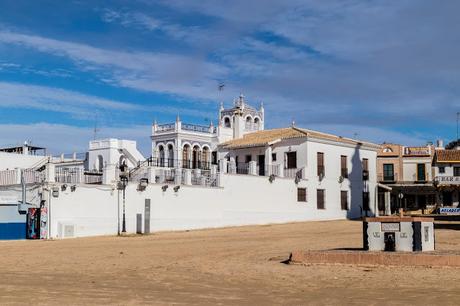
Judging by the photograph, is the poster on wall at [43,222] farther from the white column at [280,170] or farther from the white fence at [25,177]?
the white column at [280,170]

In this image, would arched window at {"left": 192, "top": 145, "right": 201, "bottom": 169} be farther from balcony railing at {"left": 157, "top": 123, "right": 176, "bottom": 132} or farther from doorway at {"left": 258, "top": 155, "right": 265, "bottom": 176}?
doorway at {"left": 258, "top": 155, "right": 265, "bottom": 176}

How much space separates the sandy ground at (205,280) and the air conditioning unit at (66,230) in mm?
8372

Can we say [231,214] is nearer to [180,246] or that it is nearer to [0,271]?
[180,246]

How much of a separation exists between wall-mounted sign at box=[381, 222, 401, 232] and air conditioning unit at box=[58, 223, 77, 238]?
710 inches

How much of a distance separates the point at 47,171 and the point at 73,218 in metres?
2.59

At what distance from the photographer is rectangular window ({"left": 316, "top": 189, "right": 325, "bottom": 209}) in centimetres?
4522

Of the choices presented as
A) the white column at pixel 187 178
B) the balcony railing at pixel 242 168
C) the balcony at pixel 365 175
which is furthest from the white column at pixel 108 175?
the balcony at pixel 365 175

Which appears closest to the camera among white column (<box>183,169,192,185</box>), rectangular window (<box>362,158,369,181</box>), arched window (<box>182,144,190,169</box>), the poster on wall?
the poster on wall

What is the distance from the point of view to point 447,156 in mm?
62625

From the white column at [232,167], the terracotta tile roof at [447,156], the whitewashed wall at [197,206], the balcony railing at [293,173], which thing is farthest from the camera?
the terracotta tile roof at [447,156]

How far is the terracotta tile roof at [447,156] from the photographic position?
203 ft

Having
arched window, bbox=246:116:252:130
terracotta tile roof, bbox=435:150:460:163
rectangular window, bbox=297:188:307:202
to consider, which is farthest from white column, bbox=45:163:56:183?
terracotta tile roof, bbox=435:150:460:163

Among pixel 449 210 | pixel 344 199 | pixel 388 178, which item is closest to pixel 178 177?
pixel 344 199

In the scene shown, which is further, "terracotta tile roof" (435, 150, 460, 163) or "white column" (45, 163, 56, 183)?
"terracotta tile roof" (435, 150, 460, 163)
